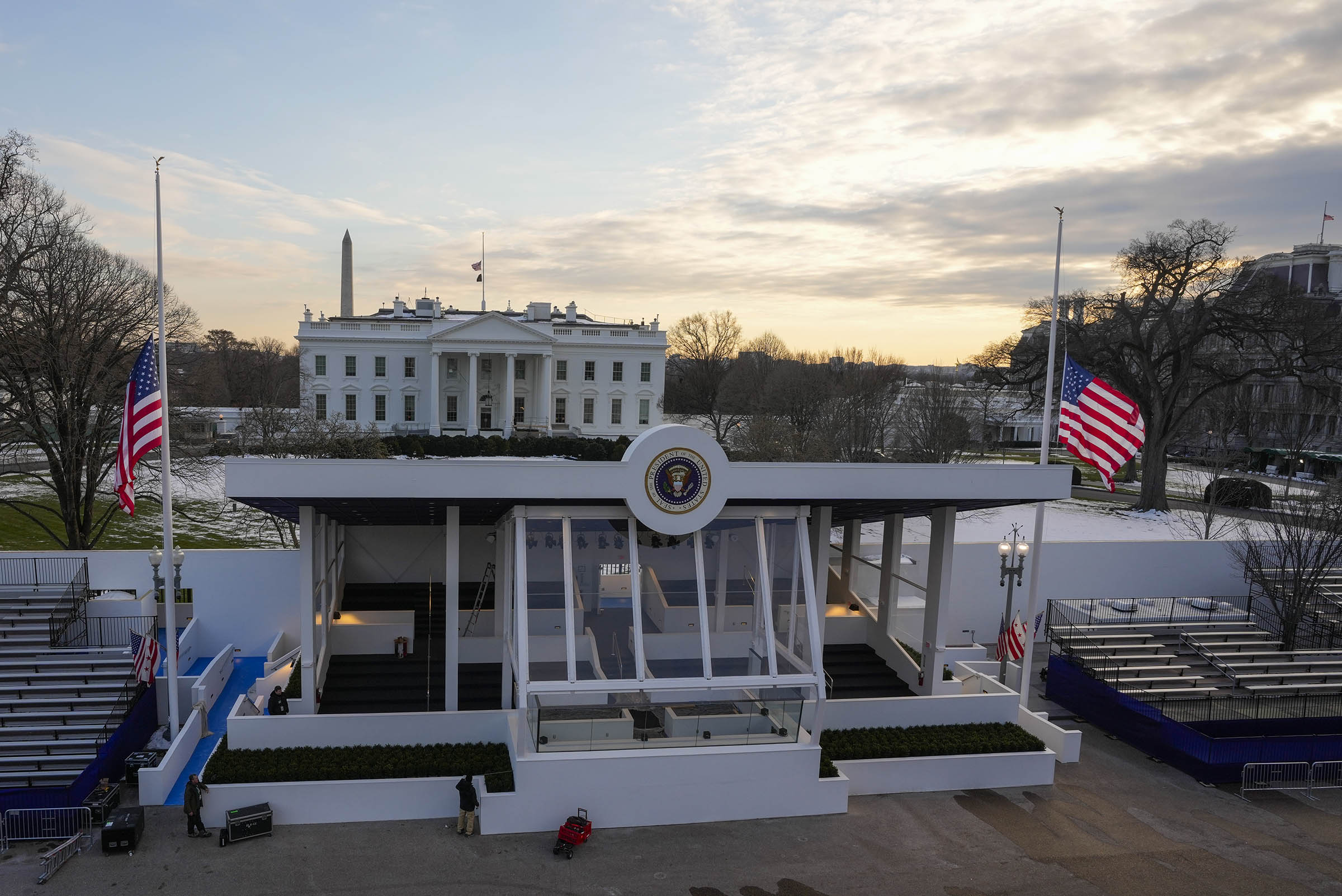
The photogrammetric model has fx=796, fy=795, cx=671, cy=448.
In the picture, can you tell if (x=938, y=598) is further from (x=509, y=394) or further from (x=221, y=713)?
(x=509, y=394)

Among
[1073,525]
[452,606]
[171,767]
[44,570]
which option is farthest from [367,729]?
[1073,525]

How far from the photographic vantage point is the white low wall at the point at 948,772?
49.6 ft

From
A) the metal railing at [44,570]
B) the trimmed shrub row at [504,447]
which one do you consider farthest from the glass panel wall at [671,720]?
the trimmed shrub row at [504,447]

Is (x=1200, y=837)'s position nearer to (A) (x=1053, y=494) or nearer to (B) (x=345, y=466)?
(A) (x=1053, y=494)

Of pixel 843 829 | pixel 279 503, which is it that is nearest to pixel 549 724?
pixel 843 829

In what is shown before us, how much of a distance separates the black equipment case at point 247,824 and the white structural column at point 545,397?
173 ft

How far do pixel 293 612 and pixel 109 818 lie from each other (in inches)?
391

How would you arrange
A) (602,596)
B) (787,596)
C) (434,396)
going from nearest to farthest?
(602,596)
(787,596)
(434,396)

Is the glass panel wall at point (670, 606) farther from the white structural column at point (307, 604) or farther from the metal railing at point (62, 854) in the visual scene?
the metal railing at point (62, 854)

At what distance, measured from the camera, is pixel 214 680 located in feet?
63.3

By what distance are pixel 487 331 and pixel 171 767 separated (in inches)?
2027

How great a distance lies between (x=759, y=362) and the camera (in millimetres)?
87312

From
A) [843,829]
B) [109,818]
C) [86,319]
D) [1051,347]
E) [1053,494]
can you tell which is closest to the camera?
[109,818]

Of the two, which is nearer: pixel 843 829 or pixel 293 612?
pixel 843 829
